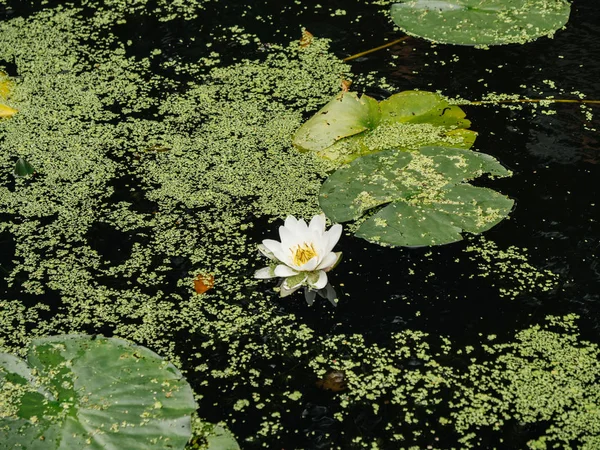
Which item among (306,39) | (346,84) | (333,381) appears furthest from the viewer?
(306,39)

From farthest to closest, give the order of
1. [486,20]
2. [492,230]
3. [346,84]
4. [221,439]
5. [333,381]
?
[486,20] < [346,84] < [492,230] < [333,381] < [221,439]

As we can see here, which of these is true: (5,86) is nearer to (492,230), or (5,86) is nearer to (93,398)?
(93,398)

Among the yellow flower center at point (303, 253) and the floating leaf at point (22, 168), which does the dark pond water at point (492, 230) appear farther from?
the floating leaf at point (22, 168)

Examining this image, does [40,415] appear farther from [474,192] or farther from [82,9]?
[82,9]

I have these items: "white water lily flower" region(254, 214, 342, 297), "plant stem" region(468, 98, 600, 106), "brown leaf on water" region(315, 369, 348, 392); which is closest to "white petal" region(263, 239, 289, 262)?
"white water lily flower" region(254, 214, 342, 297)

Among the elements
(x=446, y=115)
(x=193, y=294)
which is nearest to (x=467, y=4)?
(x=446, y=115)

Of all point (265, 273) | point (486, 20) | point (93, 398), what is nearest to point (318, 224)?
point (265, 273)

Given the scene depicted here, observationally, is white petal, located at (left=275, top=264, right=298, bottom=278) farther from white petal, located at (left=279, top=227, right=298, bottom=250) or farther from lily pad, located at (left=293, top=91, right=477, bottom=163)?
lily pad, located at (left=293, top=91, right=477, bottom=163)
